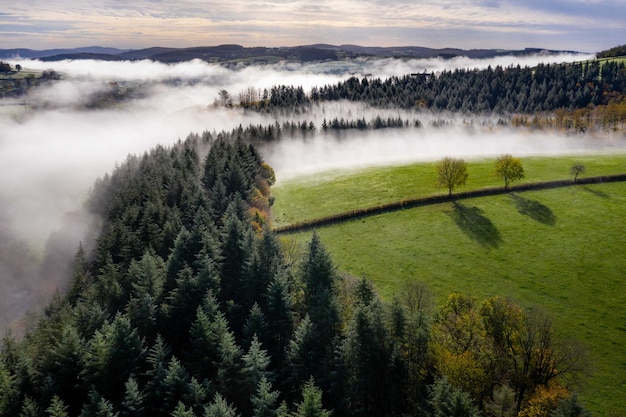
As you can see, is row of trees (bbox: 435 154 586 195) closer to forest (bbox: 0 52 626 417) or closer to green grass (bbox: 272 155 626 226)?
green grass (bbox: 272 155 626 226)

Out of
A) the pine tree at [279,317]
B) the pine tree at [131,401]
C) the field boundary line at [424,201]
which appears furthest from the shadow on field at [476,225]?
the pine tree at [131,401]

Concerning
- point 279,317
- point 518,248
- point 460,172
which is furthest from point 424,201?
point 279,317

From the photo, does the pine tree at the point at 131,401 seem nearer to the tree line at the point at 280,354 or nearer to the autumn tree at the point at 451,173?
the tree line at the point at 280,354

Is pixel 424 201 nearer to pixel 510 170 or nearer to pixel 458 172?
pixel 458 172

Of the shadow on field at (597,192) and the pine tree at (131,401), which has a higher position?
the shadow on field at (597,192)

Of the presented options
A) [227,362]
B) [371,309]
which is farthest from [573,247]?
[227,362]

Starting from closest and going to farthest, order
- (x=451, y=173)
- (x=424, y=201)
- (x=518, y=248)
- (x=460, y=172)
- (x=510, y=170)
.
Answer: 1. (x=518, y=248)
2. (x=424, y=201)
3. (x=451, y=173)
4. (x=460, y=172)
5. (x=510, y=170)

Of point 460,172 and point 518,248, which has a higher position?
point 460,172
